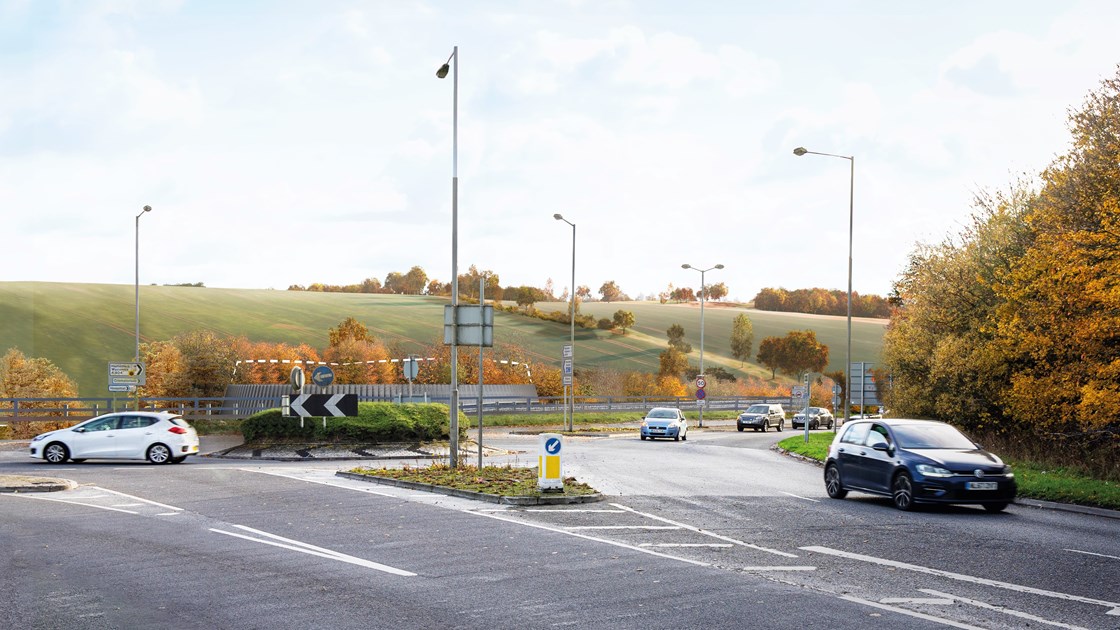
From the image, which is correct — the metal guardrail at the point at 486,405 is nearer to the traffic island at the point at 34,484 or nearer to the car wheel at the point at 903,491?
the traffic island at the point at 34,484

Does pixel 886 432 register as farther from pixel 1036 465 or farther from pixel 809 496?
pixel 1036 465

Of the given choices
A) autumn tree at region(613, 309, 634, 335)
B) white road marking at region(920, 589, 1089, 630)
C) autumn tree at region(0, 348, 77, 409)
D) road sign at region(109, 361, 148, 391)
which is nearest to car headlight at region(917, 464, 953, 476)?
white road marking at region(920, 589, 1089, 630)

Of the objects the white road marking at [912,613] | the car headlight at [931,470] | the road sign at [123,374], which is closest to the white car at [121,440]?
the road sign at [123,374]

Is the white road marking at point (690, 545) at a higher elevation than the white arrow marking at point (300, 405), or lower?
lower

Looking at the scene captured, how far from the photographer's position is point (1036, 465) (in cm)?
2509

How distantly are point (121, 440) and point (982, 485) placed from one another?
20.8 m

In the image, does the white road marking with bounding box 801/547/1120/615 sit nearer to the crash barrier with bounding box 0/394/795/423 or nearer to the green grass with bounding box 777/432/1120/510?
the green grass with bounding box 777/432/1120/510

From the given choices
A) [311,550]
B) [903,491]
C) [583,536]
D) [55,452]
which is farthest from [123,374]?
[903,491]

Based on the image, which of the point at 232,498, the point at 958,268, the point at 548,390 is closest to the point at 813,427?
the point at 548,390

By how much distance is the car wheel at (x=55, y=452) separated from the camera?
26016mm

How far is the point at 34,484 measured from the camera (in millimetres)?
19531

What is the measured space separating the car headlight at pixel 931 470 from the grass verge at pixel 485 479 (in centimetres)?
557

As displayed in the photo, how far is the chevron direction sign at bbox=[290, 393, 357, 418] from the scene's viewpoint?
25.4 metres

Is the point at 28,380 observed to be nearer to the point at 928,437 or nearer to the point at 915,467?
the point at 928,437
